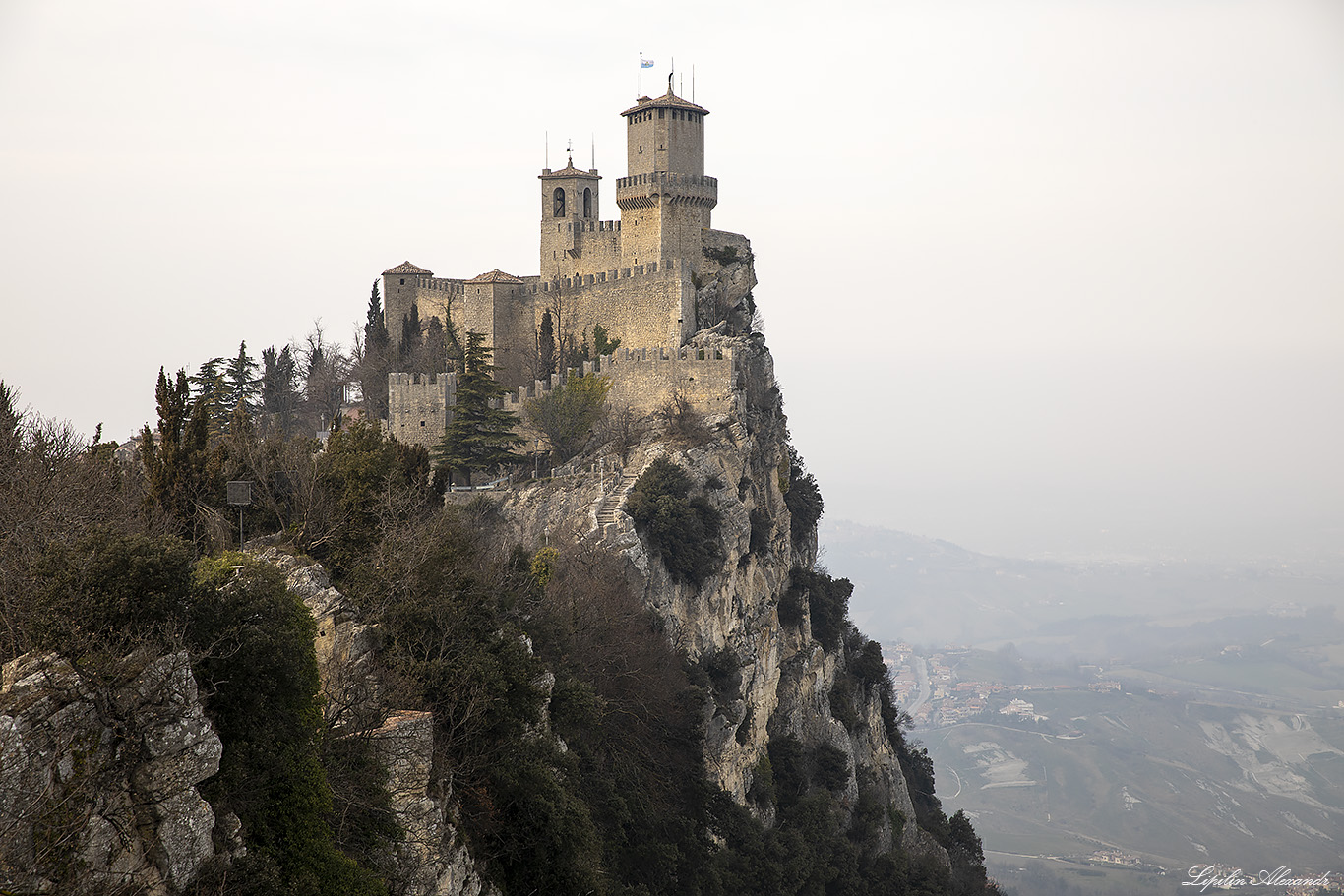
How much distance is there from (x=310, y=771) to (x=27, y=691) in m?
3.88

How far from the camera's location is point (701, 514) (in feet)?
129

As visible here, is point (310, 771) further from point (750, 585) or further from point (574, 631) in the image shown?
point (750, 585)

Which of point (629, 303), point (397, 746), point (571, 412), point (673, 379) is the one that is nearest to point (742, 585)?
point (673, 379)

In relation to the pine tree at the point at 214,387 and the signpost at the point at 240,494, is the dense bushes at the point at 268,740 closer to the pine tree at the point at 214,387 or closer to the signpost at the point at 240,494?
the signpost at the point at 240,494

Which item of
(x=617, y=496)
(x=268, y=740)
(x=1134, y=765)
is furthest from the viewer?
(x=1134, y=765)

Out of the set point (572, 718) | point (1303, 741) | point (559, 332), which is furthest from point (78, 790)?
point (1303, 741)

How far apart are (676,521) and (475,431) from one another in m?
9.59

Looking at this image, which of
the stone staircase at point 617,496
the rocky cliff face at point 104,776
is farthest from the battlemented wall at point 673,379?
the rocky cliff face at point 104,776

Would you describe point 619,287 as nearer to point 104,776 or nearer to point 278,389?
point 278,389

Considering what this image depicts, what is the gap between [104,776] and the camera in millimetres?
11938

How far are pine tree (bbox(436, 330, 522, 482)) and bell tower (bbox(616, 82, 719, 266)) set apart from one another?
9.87 m

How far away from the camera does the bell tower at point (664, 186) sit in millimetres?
47781

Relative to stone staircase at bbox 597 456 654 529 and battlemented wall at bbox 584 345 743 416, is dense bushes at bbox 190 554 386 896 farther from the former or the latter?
battlemented wall at bbox 584 345 743 416

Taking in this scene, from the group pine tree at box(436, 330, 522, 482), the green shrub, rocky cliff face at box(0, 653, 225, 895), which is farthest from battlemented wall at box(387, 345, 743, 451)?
rocky cliff face at box(0, 653, 225, 895)
